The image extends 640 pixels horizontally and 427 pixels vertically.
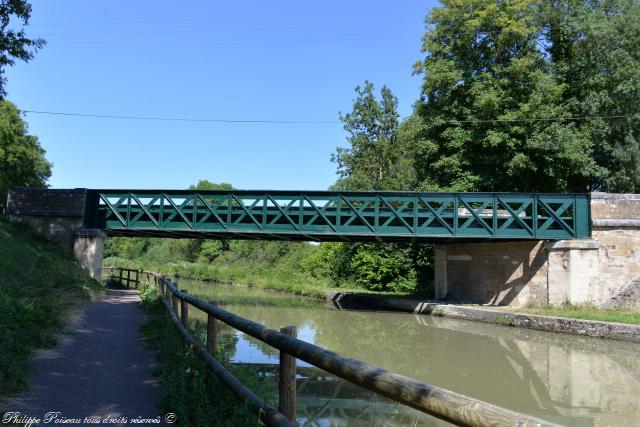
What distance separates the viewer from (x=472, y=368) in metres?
11.1

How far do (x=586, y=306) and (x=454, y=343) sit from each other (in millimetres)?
8124

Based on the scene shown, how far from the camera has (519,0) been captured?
2636 centimetres

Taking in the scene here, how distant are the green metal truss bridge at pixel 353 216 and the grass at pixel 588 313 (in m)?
2.94

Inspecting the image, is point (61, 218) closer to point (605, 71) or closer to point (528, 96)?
point (528, 96)

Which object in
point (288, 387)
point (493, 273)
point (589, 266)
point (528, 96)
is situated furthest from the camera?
point (528, 96)

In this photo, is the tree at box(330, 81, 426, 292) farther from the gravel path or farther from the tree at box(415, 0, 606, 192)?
the gravel path

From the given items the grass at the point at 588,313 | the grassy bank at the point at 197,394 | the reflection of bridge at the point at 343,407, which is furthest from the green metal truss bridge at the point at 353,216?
the grassy bank at the point at 197,394

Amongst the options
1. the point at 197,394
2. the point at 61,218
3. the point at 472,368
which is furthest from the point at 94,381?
the point at 61,218

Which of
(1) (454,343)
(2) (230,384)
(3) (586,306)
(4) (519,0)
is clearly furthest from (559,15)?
(2) (230,384)

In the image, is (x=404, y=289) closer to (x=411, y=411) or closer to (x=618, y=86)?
(x=618, y=86)

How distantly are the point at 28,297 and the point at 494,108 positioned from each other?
21572 millimetres

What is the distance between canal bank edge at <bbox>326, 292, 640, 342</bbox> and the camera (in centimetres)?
1505

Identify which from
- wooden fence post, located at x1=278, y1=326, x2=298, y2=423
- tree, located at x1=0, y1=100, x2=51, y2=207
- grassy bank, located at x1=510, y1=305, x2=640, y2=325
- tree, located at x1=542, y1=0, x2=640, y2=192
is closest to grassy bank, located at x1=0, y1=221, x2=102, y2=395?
wooden fence post, located at x1=278, y1=326, x2=298, y2=423

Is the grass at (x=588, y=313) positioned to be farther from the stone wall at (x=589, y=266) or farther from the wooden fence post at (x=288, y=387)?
the wooden fence post at (x=288, y=387)
